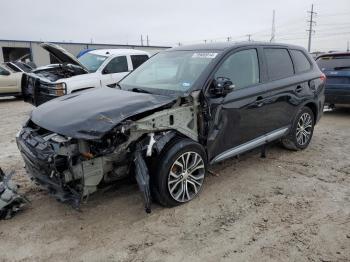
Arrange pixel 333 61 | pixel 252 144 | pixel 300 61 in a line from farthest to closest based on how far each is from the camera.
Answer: pixel 333 61, pixel 300 61, pixel 252 144

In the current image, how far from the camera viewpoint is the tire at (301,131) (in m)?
5.52

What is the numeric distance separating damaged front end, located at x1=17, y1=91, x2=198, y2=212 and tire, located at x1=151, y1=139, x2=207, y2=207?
0.12 meters

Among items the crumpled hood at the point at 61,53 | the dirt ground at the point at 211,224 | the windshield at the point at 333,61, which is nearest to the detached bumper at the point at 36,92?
the crumpled hood at the point at 61,53

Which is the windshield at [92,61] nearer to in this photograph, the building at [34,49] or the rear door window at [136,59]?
the rear door window at [136,59]

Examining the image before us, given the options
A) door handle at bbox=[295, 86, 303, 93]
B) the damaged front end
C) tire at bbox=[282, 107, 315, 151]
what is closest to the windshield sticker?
the damaged front end

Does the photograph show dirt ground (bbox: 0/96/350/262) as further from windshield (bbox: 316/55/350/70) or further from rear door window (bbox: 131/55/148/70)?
rear door window (bbox: 131/55/148/70)

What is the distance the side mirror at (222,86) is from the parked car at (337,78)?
5.48 meters

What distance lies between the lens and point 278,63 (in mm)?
5082

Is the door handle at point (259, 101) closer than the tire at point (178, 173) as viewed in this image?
No

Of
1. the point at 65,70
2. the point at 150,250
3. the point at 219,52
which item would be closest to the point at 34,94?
the point at 65,70

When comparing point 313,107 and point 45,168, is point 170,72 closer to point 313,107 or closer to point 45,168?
point 45,168

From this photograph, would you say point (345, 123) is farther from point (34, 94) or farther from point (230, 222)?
point (34, 94)

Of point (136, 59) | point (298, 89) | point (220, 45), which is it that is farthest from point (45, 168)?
Result: point (136, 59)

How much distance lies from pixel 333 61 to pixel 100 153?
295 inches
